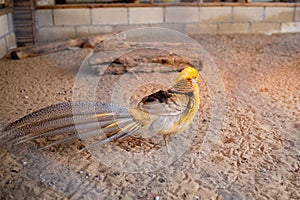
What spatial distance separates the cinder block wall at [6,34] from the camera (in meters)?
4.52

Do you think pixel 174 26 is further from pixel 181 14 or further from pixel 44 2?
pixel 44 2

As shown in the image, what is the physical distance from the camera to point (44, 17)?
5.24 m

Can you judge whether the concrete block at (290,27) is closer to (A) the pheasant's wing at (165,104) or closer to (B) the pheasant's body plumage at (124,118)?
(B) the pheasant's body plumage at (124,118)

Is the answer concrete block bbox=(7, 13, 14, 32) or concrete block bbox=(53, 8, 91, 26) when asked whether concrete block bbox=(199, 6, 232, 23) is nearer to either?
concrete block bbox=(53, 8, 91, 26)

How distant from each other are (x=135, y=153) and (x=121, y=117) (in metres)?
0.24

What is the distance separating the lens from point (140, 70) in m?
3.87

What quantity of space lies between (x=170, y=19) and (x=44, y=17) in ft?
6.26

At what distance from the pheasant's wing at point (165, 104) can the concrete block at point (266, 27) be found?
4091 millimetres

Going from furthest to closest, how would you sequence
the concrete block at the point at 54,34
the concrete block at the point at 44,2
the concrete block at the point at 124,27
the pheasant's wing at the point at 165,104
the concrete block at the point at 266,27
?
the concrete block at the point at 266,27 → the concrete block at the point at 124,27 → the concrete block at the point at 54,34 → the concrete block at the point at 44,2 → the pheasant's wing at the point at 165,104

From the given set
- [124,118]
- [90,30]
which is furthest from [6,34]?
[124,118]

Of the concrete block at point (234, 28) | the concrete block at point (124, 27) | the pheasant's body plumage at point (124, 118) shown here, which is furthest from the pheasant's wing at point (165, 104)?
the concrete block at point (234, 28)

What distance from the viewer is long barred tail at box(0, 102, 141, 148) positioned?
6.86 feet

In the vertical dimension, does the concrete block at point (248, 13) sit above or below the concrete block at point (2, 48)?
above

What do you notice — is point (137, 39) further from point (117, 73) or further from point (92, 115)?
point (92, 115)
